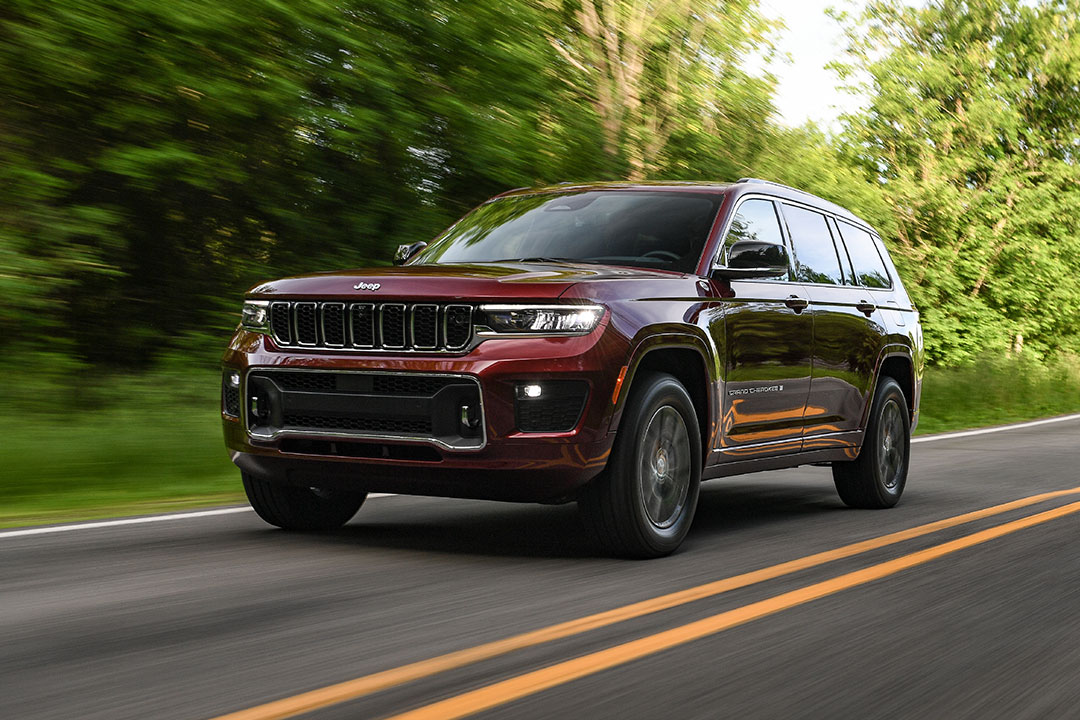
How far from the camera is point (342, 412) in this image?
6.21 m

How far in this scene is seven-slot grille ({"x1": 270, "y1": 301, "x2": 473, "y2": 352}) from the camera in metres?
6.05

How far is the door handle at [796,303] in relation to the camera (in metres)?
7.75

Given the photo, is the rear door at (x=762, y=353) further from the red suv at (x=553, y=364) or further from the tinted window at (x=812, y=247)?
the tinted window at (x=812, y=247)

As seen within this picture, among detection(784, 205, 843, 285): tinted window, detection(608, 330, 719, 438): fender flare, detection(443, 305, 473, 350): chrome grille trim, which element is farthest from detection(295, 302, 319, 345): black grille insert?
detection(784, 205, 843, 285): tinted window

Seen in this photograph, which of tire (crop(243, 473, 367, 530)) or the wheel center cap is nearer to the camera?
the wheel center cap

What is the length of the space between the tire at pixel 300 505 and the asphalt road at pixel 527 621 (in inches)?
5.0

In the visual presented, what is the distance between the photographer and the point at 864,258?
30.9 ft

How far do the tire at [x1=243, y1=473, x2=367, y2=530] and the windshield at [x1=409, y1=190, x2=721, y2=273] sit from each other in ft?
4.77

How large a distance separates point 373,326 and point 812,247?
3384mm

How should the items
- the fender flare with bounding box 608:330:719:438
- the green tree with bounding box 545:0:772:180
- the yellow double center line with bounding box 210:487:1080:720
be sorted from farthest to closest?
the green tree with bounding box 545:0:772:180 < the fender flare with bounding box 608:330:719:438 < the yellow double center line with bounding box 210:487:1080:720

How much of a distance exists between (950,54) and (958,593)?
139 feet

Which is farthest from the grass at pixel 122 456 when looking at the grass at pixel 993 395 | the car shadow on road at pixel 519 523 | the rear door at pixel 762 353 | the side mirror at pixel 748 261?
the grass at pixel 993 395

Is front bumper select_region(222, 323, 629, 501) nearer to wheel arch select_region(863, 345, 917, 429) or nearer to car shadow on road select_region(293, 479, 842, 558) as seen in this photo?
car shadow on road select_region(293, 479, 842, 558)

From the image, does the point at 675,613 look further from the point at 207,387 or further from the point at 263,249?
the point at 263,249
